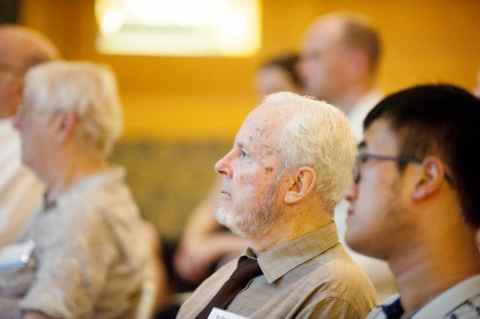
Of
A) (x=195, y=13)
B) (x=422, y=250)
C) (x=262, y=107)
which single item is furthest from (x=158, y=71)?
(x=422, y=250)

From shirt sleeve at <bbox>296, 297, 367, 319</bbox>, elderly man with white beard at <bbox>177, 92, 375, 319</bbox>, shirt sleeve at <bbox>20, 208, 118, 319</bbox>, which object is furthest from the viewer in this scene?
shirt sleeve at <bbox>20, 208, 118, 319</bbox>

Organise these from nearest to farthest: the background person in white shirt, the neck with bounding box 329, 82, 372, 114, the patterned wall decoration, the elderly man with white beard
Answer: the elderly man with white beard
the background person in white shirt
the neck with bounding box 329, 82, 372, 114
the patterned wall decoration

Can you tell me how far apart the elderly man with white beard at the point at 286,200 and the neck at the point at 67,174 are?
101 cm

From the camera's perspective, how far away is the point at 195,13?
21.1 feet

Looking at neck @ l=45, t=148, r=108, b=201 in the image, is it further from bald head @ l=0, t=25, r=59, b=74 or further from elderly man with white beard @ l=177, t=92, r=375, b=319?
elderly man with white beard @ l=177, t=92, r=375, b=319

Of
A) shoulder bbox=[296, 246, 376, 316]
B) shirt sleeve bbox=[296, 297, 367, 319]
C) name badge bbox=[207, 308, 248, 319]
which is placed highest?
shoulder bbox=[296, 246, 376, 316]

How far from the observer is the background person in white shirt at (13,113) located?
342 cm

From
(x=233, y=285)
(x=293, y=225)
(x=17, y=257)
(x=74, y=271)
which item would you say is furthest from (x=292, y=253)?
(x=17, y=257)

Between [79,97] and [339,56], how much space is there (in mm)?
1310

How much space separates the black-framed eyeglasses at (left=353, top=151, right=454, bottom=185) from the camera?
1.88m

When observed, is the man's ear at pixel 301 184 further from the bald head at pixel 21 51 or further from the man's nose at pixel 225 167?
the bald head at pixel 21 51

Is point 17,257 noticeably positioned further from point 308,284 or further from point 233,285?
point 308,284

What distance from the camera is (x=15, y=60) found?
3.61 m

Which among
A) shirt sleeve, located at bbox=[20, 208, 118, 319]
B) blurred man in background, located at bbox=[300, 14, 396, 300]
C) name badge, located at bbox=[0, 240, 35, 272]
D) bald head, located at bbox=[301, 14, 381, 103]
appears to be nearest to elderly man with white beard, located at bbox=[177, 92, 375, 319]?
shirt sleeve, located at bbox=[20, 208, 118, 319]
